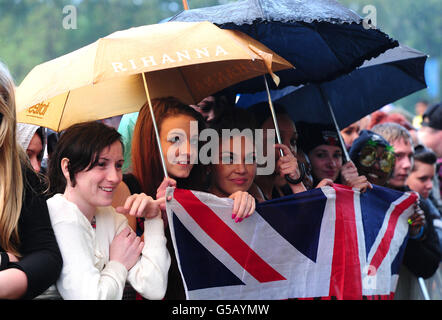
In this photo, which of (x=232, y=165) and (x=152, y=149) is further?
(x=232, y=165)

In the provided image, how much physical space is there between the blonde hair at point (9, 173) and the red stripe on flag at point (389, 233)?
2.34 m

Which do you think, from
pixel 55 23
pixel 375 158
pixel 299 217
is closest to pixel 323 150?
pixel 375 158

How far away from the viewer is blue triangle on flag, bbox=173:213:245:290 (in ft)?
13.1

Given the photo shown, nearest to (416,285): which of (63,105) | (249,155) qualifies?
(249,155)

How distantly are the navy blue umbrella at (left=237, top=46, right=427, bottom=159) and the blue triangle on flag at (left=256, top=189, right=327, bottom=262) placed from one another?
1710 millimetres

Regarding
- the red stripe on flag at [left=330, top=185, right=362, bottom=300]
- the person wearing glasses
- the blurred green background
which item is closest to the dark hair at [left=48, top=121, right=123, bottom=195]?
the red stripe on flag at [left=330, top=185, right=362, bottom=300]

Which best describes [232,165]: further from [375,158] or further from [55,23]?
[55,23]

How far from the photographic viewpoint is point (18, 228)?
11.4ft

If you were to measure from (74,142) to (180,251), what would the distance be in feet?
2.61

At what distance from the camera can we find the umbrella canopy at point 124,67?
149 inches

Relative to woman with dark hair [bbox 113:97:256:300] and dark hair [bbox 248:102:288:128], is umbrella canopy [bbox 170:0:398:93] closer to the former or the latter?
dark hair [bbox 248:102:288:128]

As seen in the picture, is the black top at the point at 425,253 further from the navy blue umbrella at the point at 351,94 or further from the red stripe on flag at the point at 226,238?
the red stripe on flag at the point at 226,238

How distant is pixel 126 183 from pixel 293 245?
1035 mm

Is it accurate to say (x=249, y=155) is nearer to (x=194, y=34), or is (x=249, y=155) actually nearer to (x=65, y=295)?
(x=194, y=34)
